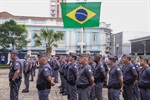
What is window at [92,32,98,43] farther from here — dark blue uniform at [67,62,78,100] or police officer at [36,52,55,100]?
police officer at [36,52,55,100]

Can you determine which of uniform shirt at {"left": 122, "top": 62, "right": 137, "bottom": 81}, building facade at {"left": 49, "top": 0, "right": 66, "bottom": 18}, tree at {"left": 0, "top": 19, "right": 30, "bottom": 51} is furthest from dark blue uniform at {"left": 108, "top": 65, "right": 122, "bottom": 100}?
building facade at {"left": 49, "top": 0, "right": 66, "bottom": 18}

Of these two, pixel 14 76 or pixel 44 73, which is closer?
pixel 44 73

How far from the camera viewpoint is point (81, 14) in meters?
12.6

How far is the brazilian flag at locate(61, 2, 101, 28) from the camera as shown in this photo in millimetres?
12484

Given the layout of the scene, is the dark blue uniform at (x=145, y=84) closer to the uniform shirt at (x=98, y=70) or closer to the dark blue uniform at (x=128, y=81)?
the dark blue uniform at (x=128, y=81)

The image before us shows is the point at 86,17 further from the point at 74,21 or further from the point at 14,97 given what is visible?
the point at 14,97

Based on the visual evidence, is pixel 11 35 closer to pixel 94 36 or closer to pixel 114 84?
pixel 94 36

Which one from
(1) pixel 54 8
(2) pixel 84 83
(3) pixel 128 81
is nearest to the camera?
(2) pixel 84 83

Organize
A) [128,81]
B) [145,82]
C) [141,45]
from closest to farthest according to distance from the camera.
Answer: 1. [145,82]
2. [128,81]
3. [141,45]

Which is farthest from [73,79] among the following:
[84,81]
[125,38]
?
[125,38]

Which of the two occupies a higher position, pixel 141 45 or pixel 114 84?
pixel 141 45

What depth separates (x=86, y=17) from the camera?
1248cm

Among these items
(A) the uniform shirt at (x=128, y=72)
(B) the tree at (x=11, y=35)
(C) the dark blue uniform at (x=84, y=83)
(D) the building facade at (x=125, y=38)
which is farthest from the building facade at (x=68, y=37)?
(C) the dark blue uniform at (x=84, y=83)

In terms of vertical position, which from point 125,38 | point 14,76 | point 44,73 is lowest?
point 14,76
